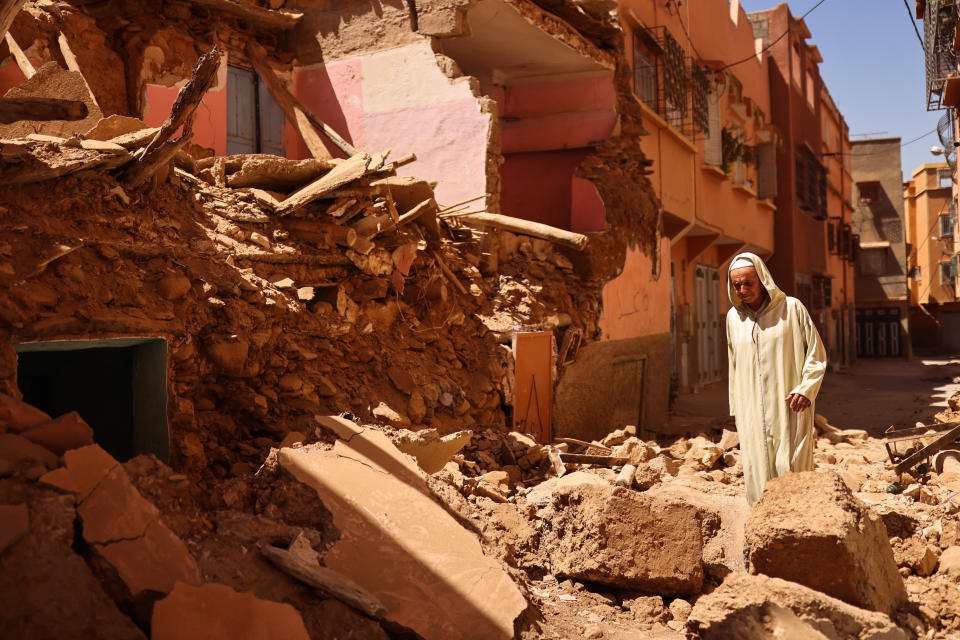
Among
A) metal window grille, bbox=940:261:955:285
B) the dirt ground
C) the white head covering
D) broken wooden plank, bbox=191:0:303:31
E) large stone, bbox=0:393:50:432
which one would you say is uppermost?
broken wooden plank, bbox=191:0:303:31

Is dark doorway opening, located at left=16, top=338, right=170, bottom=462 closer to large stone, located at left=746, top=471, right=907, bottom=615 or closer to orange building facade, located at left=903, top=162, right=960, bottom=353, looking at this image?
large stone, located at left=746, top=471, right=907, bottom=615

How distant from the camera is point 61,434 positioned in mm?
3121

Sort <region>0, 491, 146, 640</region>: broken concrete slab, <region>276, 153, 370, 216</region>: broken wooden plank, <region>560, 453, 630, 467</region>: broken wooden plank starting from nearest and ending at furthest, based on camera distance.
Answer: <region>0, 491, 146, 640</region>: broken concrete slab → <region>276, 153, 370, 216</region>: broken wooden plank → <region>560, 453, 630, 467</region>: broken wooden plank

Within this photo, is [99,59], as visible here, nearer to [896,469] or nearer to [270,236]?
[270,236]

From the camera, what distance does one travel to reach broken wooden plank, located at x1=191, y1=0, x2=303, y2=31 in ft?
28.1

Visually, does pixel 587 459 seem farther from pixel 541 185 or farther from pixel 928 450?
pixel 541 185

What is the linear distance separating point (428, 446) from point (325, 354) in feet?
3.69

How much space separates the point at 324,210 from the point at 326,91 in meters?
3.79

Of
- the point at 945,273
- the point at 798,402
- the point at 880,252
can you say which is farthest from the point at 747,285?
the point at 945,273

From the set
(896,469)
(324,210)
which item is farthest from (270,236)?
(896,469)

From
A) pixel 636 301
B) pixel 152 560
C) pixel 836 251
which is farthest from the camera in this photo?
pixel 836 251

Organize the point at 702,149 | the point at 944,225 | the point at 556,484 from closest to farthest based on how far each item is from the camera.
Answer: the point at 556,484 < the point at 702,149 < the point at 944,225

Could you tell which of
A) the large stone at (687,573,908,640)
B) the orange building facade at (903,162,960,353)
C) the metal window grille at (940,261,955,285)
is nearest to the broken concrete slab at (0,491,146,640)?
the large stone at (687,573,908,640)

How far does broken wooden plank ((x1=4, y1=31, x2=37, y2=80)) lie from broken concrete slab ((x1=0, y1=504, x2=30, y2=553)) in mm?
5024
